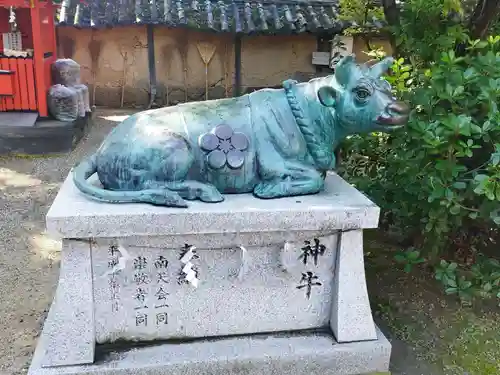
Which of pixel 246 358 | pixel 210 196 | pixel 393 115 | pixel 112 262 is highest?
pixel 393 115

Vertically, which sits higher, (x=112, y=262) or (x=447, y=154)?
(x=447, y=154)

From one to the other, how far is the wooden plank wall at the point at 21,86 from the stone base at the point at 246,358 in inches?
263

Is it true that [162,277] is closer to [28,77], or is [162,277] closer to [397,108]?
[397,108]

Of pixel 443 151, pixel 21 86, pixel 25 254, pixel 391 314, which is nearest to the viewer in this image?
pixel 443 151

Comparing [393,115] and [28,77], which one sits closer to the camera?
[393,115]

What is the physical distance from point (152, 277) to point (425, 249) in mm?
2090

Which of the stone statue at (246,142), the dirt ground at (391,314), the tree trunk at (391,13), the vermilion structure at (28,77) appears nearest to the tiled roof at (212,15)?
the vermilion structure at (28,77)

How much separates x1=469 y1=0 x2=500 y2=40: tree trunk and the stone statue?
1442mm

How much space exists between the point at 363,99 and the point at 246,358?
1.51m

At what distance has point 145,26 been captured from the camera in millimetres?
12242

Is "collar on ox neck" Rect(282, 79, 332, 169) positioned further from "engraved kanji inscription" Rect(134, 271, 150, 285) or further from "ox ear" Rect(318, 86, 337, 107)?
"engraved kanji inscription" Rect(134, 271, 150, 285)

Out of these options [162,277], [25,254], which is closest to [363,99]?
[162,277]

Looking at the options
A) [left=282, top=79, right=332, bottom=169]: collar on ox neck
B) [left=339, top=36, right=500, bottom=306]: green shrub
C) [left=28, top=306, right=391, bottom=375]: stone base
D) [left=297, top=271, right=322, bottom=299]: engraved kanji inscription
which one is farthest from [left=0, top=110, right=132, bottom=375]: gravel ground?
[left=339, top=36, right=500, bottom=306]: green shrub

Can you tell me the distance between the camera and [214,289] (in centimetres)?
274
